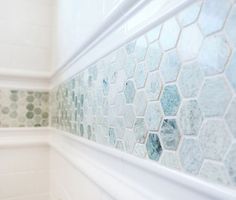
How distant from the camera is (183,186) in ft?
0.97

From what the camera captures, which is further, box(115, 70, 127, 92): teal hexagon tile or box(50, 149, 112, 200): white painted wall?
box(50, 149, 112, 200): white painted wall

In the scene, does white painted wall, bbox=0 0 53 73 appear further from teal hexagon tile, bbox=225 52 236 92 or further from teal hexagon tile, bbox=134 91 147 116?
Result: teal hexagon tile, bbox=225 52 236 92

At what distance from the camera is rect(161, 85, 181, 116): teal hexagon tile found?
319 millimetres

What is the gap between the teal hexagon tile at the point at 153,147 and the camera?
1.15 feet

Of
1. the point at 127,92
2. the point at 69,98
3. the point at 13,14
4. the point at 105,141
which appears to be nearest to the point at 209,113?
the point at 127,92

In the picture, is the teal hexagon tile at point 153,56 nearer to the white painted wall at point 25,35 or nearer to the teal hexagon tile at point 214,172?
the teal hexagon tile at point 214,172

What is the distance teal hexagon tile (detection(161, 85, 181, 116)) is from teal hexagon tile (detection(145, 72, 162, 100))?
0.01 metres

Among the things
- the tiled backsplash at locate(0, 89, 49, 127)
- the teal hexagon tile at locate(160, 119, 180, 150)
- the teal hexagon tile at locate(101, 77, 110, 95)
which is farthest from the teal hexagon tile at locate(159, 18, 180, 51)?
the tiled backsplash at locate(0, 89, 49, 127)

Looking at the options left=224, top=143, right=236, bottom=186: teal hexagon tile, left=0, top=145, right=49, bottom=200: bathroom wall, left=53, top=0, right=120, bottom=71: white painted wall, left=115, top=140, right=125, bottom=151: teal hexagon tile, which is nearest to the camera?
left=224, top=143, right=236, bottom=186: teal hexagon tile

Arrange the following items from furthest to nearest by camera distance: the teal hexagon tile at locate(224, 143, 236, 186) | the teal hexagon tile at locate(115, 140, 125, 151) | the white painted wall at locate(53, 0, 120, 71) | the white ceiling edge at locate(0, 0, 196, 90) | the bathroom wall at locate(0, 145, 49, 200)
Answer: the bathroom wall at locate(0, 145, 49, 200), the white painted wall at locate(53, 0, 120, 71), the teal hexagon tile at locate(115, 140, 125, 151), the white ceiling edge at locate(0, 0, 196, 90), the teal hexagon tile at locate(224, 143, 236, 186)

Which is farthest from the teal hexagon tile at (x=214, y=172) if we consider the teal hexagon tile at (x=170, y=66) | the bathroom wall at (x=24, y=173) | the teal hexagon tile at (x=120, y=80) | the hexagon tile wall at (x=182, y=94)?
the bathroom wall at (x=24, y=173)

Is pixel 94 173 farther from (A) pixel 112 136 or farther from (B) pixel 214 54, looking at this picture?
(B) pixel 214 54

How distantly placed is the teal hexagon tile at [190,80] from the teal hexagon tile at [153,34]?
0.27 ft

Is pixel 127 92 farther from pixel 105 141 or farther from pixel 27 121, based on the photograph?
pixel 27 121
